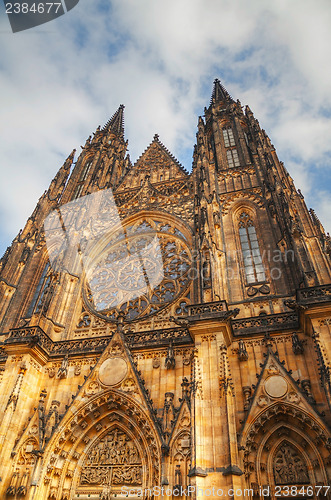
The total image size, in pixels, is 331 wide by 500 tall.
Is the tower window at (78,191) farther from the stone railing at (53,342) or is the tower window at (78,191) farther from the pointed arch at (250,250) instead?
the stone railing at (53,342)

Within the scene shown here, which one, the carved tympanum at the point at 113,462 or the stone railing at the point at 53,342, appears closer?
the carved tympanum at the point at 113,462

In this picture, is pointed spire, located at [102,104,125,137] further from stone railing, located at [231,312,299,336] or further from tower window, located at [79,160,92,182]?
stone railing, located at [231,312,299,336]

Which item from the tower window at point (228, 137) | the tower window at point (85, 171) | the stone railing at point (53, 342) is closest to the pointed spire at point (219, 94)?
the tower window at point (228, 137)

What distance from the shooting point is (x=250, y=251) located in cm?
1449

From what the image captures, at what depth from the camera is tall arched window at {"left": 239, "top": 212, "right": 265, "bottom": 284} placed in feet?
44.5

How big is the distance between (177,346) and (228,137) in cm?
1355

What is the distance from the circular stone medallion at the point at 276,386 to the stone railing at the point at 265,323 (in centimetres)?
147

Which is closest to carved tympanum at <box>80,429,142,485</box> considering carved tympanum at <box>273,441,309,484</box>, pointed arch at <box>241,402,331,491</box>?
pointed arch at <box>241,402,331,491</box>

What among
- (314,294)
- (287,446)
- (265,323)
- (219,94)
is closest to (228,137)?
(219,94)

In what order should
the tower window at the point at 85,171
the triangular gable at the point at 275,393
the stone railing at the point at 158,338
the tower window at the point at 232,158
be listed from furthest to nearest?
the tower window at the point at 85,171 < the tower window at the point at 232,158 < the stone railing at the point at 158,338 < the triangular gable at the point at 275,393

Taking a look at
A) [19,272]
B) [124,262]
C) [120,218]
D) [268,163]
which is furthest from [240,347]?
[19,272]

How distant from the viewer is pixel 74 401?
11602 mm

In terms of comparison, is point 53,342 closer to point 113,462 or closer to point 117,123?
point 113,462

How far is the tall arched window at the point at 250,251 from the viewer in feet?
44.5
